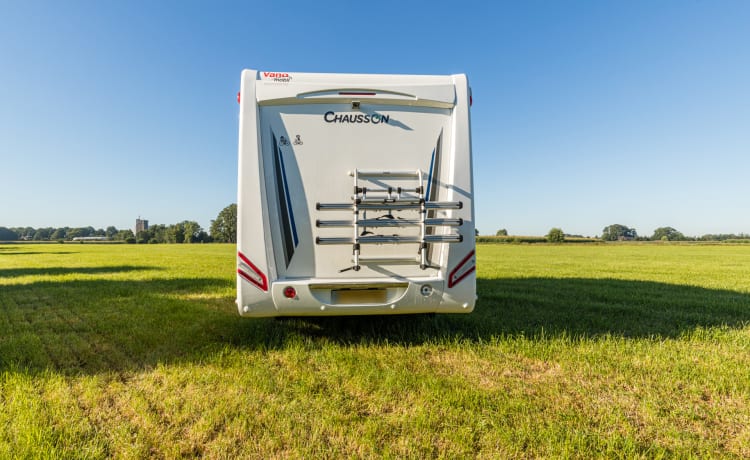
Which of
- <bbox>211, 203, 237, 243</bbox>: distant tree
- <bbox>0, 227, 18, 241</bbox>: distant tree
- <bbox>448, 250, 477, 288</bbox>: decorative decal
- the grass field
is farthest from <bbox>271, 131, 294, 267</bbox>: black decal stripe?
<bbox>0, 227, 18, 241</bbox>: distant tree

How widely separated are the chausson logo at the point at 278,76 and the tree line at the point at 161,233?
1339 inches

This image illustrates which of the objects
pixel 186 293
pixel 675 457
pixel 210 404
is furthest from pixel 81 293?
pixel 675 457

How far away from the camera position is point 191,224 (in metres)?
99.7

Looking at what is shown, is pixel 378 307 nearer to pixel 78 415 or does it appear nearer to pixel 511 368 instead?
pixel 511 368

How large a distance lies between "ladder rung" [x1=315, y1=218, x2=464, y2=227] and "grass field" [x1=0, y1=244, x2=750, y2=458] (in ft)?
4.68

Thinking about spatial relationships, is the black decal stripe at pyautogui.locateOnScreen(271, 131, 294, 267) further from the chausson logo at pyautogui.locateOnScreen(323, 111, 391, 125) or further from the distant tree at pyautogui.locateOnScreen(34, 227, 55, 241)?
the distant tree at pyautogui.locateOnScreen(34, 227, 55, 241)

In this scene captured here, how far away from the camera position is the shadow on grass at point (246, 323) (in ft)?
13.6

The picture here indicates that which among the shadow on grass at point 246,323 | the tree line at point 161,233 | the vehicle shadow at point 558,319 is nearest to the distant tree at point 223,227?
the tree line at point 161,233

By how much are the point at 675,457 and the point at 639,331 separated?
3081 millimetres

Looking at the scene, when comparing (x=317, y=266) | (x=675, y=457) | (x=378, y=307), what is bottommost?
(x=675, y=457)

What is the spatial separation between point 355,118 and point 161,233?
4484 inches

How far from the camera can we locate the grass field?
2447mm

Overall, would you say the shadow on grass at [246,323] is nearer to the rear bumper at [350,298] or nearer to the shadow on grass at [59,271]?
the rear bumper at [350,298]

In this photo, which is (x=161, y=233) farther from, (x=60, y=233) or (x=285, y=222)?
(x=285, y=222)
